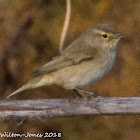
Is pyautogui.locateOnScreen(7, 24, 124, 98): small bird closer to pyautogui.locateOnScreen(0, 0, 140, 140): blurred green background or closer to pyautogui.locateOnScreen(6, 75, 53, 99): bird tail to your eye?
pyautogui.locateOnScreen(6, 75, 53, 99): bird tail

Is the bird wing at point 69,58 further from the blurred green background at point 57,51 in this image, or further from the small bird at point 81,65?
the blurred green background at point 57,51

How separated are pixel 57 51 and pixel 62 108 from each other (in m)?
1.76

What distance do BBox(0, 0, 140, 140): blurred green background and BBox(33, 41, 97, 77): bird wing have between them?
2.45ft

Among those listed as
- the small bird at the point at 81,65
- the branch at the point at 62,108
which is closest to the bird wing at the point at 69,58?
the small bird at the point at 81,65

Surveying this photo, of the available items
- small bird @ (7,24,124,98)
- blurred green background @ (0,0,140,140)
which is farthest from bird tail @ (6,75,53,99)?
blurred green background @ (0,0,140,140)

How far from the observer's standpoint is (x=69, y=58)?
4188mm

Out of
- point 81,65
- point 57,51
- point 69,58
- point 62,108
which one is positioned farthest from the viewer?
point 57,51

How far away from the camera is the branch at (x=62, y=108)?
128 inches

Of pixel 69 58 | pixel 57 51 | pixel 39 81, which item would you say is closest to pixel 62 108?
pixel 39 81

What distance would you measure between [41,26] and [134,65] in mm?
1229

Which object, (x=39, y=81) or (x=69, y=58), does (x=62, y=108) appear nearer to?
(x=39, y=81)

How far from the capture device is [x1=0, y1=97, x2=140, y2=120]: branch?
3.24m

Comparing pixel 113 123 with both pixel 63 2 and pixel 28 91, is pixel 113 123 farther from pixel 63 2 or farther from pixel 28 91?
pixel 63 2

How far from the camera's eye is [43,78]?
4.10m
